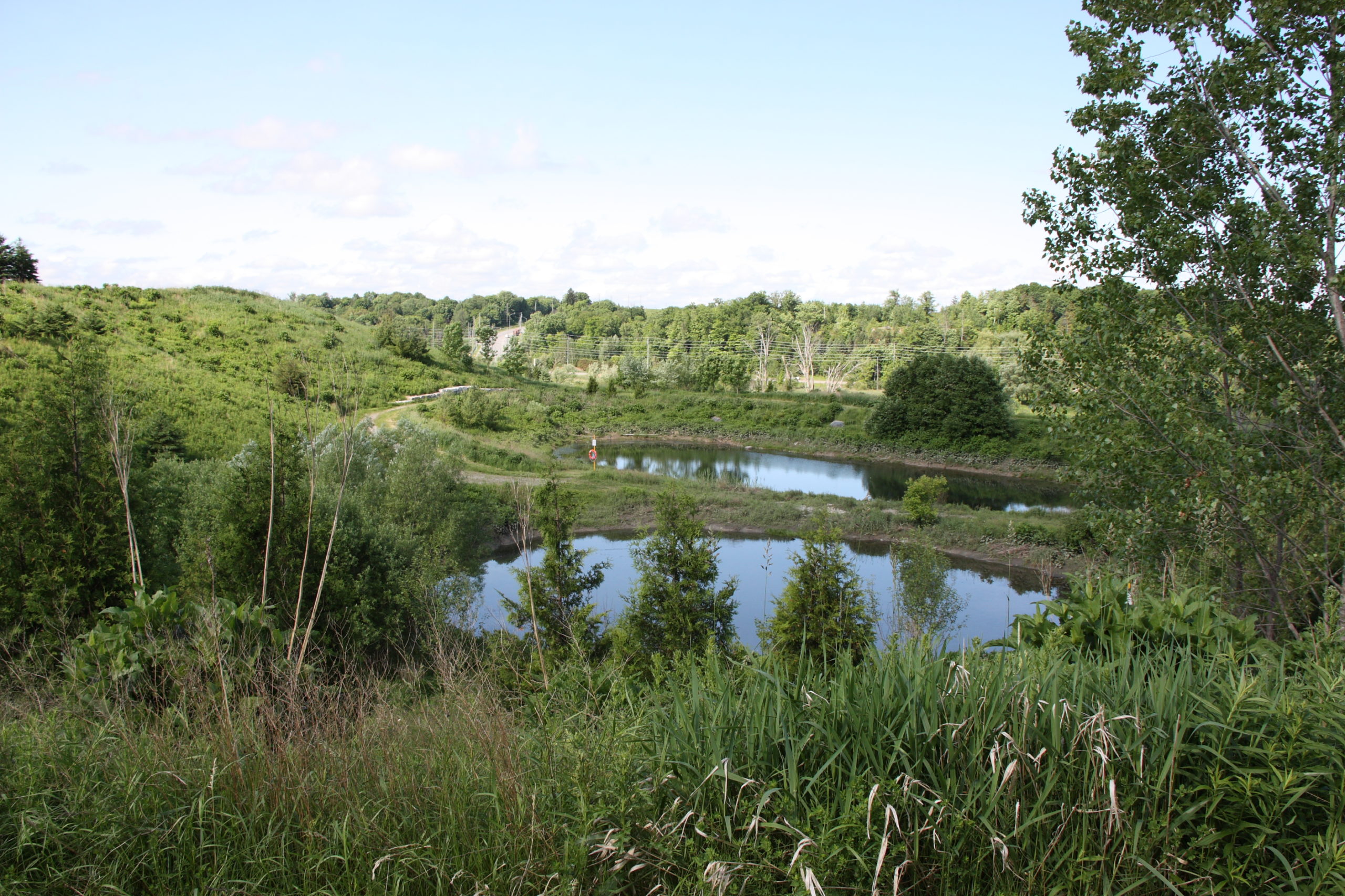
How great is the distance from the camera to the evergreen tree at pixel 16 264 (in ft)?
114

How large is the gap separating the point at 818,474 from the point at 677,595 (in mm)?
27292

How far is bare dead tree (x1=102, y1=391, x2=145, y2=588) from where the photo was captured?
4.15m

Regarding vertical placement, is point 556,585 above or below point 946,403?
below

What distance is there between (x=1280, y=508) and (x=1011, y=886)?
610cm

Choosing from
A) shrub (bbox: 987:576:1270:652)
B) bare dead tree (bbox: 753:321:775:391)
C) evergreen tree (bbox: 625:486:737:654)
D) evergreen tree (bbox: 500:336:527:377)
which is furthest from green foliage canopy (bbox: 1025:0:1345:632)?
evergreen tree (bbox: 500:336:527:377)

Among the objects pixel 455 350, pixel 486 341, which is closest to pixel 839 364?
pixel 455 350

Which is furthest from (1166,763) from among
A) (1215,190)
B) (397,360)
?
(397,360)

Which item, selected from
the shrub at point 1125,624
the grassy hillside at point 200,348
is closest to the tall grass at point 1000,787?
the shrub at point 1125,624

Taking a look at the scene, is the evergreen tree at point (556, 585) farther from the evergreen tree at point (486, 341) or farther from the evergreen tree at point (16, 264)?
the evergreen tree at point (486, 341)

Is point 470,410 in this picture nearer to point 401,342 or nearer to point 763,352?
point 401,342

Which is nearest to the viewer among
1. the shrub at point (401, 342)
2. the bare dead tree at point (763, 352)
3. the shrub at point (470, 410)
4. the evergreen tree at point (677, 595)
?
the evergreen tree at point (677, 595)

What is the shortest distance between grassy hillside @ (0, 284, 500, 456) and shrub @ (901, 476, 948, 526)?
1634cm

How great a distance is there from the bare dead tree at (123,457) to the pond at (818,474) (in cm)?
2459

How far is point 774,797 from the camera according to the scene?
7.12 ft
